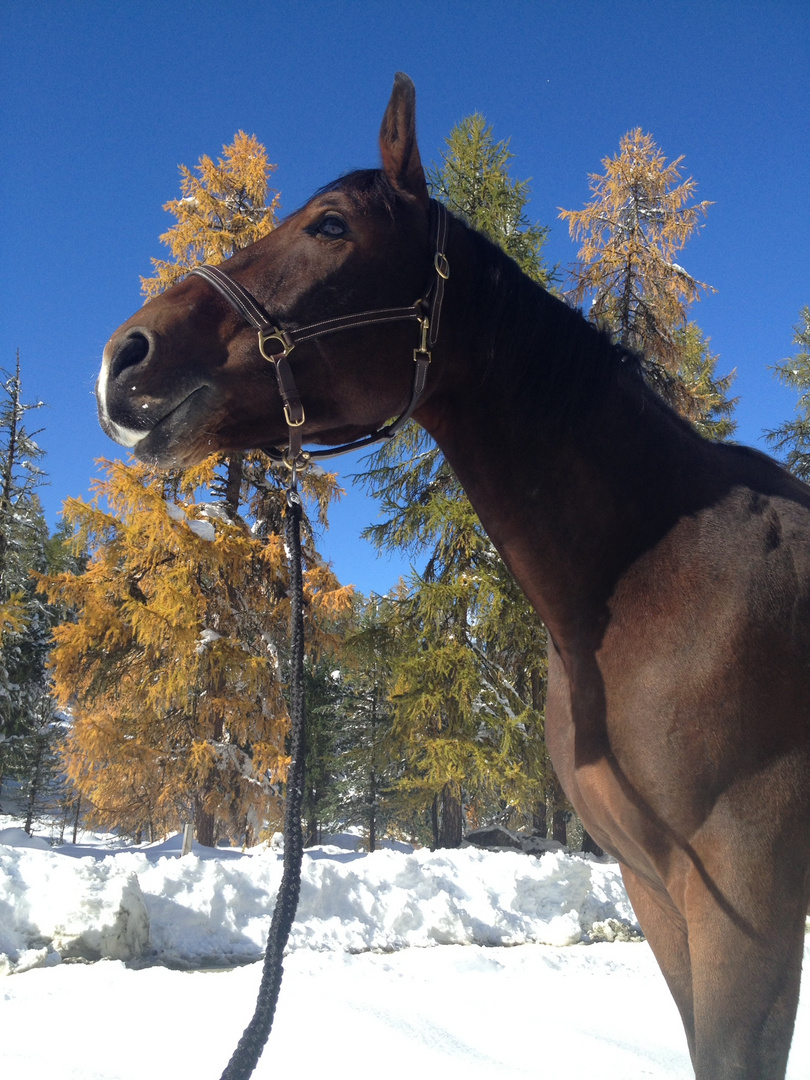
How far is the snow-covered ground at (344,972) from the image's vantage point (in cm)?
287

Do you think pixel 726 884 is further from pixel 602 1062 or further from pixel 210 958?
pixel 210 958

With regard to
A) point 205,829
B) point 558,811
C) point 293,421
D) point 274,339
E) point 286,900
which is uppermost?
point 274,339

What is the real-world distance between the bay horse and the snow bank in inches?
158

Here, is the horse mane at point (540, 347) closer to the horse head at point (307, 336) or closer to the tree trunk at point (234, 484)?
the horse head at point (307, 336)

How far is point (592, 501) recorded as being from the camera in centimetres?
170

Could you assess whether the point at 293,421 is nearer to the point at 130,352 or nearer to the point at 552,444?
the point at 130,352

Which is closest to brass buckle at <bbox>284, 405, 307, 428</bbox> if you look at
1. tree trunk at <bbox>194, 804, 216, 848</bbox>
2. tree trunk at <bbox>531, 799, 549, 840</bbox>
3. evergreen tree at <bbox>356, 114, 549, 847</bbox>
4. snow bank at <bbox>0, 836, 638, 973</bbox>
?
snow bank at <bbox>0, 836, 638, 973</bbox>

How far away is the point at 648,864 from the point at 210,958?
14.4 feet

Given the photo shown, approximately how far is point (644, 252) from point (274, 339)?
11767 millimetres

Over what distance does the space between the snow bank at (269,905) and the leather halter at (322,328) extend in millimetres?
4192

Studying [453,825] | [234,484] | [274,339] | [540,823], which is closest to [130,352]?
[274,339]

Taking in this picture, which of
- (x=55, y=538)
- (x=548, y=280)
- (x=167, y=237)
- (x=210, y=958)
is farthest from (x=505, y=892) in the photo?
(x=55, y=538)

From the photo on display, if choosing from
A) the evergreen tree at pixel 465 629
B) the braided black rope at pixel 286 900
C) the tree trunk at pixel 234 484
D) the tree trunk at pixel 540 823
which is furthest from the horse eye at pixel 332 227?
the tree trunk at pixel 540 823

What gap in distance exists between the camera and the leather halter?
1.59 meters
